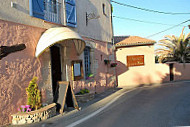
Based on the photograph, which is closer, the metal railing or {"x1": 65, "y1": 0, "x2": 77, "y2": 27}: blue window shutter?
the metal railing

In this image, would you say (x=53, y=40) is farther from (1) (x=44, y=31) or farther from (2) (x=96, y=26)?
(2) (x=96, y=26)

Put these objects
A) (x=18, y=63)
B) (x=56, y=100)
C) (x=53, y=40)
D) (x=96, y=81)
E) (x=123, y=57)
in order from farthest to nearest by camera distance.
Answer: (x=123, y=57) < (x=96, y=81) < (x=56, y=100) < (x=53, y=40) < (x=18, y=63)

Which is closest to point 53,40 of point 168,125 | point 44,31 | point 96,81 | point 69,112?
point 44,31

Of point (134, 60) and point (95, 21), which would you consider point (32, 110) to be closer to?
point (95, 21)

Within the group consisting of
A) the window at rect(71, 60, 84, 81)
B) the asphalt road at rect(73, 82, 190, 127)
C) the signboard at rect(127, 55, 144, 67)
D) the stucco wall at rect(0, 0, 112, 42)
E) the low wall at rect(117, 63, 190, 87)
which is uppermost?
the stucco wall at rect(0, 0, 112, 42)

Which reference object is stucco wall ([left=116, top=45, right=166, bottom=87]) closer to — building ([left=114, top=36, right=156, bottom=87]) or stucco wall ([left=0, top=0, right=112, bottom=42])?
building ([left=114, top=36, right=156, bottom=87])

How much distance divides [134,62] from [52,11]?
9526 millimetres

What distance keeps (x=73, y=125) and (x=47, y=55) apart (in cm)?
309

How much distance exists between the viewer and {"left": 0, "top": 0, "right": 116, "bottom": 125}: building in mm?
5375

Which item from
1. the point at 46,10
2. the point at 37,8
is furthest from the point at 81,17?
the point at 37,8

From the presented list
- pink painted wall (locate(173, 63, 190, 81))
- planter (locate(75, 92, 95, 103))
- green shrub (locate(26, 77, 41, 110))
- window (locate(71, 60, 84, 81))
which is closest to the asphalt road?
planter (locate(75, 92, 95, 103))

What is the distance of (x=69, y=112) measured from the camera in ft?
21.1

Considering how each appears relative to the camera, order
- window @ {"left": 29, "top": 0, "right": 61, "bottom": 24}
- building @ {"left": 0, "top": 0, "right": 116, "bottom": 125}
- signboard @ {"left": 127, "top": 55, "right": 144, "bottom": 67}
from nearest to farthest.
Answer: building @ {"left": 0, "top": 0, "right": 116, "bottom": 125}, window @ {"left": 29, "top": 0, "right": 61, "bottom": 24}, signboard @ {"left": 127, "top": 55, "right": 144, "bottom": 67}

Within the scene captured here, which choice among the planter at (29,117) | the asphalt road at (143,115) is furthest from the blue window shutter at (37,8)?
the asphalt road at (143,115)
